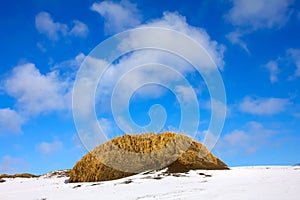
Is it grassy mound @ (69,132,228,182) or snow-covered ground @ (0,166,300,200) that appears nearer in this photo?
snow-covered ground @ (0,166,300,200)

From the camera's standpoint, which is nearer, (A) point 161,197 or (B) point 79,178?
(A) point 161,197

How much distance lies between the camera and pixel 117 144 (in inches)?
789

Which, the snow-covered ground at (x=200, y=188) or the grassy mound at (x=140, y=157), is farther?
the grassy mound at (x=140, y=157)

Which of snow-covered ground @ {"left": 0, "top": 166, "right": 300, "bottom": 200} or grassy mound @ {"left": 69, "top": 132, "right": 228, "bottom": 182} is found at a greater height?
grassy mound @ {"left": 69, "top": 132, "right": 228, "bottom": 182}

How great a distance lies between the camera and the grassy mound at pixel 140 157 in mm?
18453

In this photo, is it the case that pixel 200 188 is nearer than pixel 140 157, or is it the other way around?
pixel 200 188

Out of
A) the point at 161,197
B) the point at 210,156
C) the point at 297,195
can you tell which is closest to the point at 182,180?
the point at 161,197

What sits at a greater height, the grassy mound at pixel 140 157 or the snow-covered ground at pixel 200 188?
the grassy mound at pixel 140 157

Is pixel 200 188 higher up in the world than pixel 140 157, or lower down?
lower down

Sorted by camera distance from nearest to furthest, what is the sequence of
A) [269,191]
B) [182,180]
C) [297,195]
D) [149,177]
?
[297,195]
[269,191]
[182,180]
[149,177]

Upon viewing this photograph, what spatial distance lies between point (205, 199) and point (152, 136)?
1092cm

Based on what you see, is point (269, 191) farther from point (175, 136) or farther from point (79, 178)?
point (79, 178)

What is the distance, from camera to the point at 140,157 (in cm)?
1916

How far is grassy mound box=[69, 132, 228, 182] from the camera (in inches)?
727
